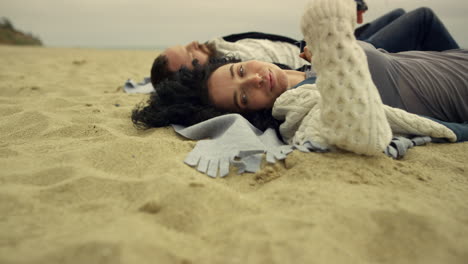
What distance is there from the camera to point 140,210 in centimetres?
97

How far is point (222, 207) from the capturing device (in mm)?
993

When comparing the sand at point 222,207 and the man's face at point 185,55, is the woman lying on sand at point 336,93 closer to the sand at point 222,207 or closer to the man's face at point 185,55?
the sand at point 222,207

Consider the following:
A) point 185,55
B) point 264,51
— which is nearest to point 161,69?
point 185,55

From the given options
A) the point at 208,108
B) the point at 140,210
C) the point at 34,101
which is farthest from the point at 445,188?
the point at 34,101

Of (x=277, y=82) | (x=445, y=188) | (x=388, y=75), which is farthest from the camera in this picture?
(x=277, y=82)

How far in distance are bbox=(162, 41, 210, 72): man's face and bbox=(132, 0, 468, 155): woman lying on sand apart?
2.82 feet

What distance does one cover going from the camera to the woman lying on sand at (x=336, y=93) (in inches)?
45.3

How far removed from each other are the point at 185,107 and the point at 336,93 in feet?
4.02

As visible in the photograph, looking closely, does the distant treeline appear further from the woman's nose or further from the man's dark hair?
the woman's nose

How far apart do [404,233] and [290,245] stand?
32 cm

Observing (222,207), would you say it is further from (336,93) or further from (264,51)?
(264,51)

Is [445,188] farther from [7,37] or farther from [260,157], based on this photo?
[7,37]

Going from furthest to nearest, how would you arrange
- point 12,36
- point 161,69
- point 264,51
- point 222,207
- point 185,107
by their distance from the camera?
point 12,36, point 264,51, point 161,69, point 185,107, point 222,207

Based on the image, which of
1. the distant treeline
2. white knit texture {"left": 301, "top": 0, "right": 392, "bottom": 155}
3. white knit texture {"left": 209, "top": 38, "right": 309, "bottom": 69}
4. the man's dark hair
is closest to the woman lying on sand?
white knit texture {"left": 301, "top": 0, "right": 392, "bottom": 155}
